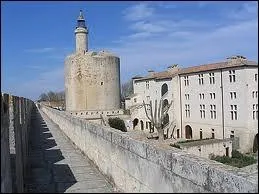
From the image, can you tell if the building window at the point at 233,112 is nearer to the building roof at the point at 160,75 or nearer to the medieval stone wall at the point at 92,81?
the building roof at the point at 160,75

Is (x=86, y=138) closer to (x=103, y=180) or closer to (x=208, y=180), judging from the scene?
(x=103, y=180)

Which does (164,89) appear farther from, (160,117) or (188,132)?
(188,132)

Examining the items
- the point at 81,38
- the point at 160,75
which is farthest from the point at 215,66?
the point at 81,38

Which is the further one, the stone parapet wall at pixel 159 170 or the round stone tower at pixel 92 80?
the round stone tower at pixel 92 80

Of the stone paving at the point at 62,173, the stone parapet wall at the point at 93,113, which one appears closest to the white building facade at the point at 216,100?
the stone parapet wall at the point at 93,113

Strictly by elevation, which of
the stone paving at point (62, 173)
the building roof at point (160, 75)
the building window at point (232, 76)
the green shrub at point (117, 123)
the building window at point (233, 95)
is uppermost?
the building roof at point (160, 75)

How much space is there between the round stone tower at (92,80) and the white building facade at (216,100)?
19.0 feet

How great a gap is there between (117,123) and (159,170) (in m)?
45.6

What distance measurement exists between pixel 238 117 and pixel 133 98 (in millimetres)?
20956

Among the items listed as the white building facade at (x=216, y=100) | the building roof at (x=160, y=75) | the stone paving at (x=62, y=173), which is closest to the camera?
the stone paving at (x=62, y=173)

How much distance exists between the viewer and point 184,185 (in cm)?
396

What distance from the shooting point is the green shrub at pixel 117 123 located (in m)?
49.3

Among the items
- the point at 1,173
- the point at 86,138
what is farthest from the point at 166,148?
the point at 86,138

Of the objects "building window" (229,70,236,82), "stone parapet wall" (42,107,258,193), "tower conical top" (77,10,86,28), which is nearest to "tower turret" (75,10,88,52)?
"tower conical top" (77,10,86,28)
